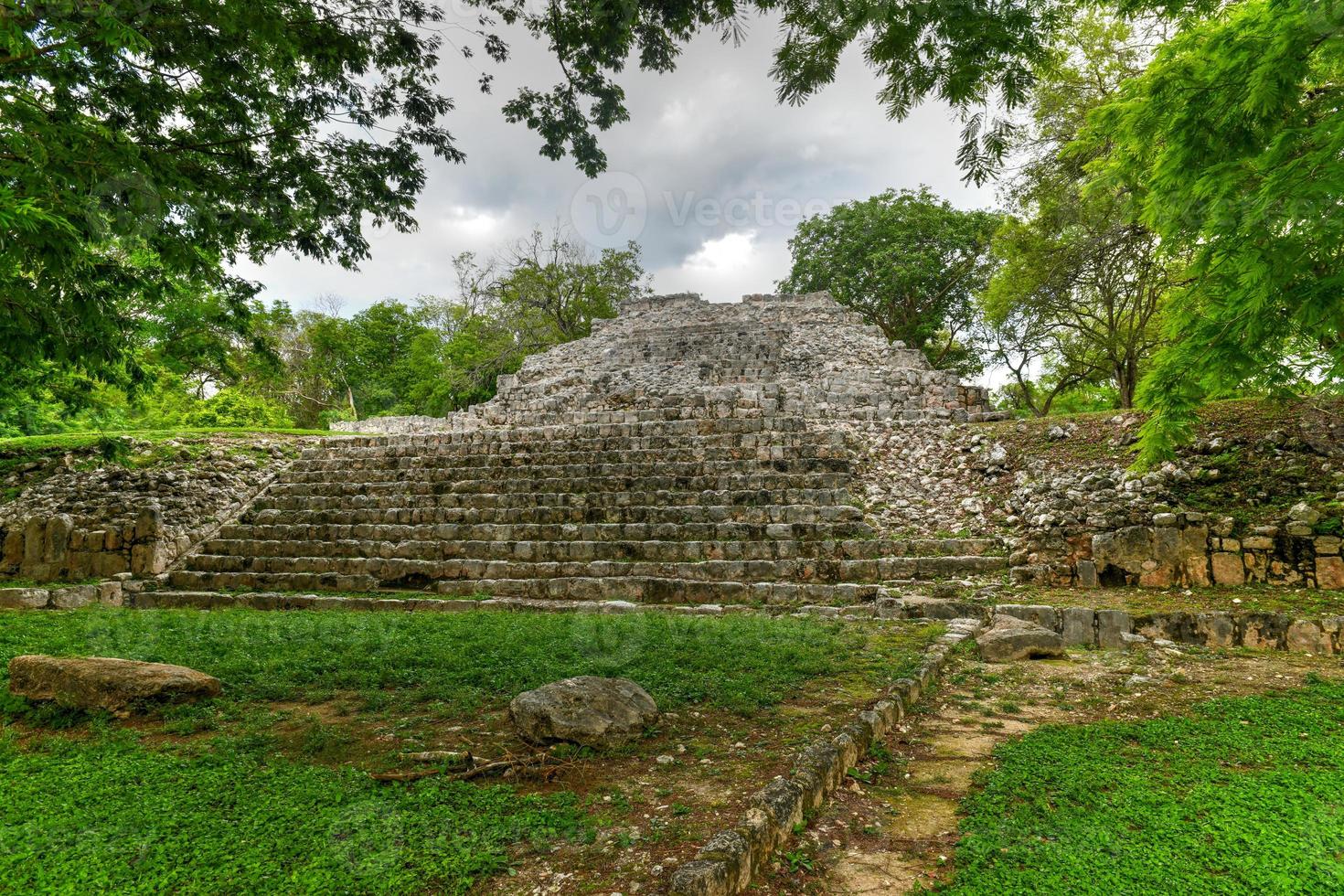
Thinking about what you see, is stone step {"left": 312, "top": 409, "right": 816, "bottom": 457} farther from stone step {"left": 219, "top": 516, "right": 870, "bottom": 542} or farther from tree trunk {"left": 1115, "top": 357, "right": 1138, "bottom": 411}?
tree trunk {"left": 1115, "top": 357, "right": 1138, "bottom": 411}

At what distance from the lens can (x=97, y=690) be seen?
3234 mm

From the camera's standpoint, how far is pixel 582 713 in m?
2.89

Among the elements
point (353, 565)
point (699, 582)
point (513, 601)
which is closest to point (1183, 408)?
point (699, 582)

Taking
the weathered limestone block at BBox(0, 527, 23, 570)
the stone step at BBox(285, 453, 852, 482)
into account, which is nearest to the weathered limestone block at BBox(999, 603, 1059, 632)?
the stone step at BBox(285, 453, 852, 482)

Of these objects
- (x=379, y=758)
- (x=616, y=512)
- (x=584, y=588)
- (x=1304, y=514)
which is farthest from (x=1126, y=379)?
(x=379, y=758)

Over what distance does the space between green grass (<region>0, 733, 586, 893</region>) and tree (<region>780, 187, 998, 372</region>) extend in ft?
80.6

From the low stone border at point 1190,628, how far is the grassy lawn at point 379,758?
1378mm

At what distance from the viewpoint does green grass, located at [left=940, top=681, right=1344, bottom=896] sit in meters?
1.85

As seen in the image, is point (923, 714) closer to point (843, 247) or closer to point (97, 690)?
point (97, 690)

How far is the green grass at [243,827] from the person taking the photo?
5.90 feet

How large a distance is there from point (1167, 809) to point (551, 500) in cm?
759

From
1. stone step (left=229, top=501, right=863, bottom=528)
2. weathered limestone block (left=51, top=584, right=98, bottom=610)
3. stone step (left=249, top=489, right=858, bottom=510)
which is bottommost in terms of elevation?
weathered limestone block (left=51, top=584, right=98, bottom=610)

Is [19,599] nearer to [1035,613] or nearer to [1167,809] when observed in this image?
[1167,809]

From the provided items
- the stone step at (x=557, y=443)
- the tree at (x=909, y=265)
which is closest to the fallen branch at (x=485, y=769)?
the stone step at (x=557, y=443)
